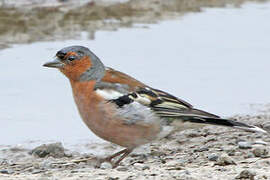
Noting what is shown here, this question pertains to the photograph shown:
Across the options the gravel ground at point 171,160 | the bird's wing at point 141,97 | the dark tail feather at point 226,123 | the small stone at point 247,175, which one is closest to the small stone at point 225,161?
the gravel ground at point 171,160

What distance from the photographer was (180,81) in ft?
36.9

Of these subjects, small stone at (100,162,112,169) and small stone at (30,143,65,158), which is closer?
small stone at (100,162,112,169)

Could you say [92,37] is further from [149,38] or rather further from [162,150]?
[162,150]

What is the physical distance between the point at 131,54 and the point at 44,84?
197 centimetres

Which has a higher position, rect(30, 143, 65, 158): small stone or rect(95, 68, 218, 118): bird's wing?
rect(95, 68, 218, 118): bird's wing

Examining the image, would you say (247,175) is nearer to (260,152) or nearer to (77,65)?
(260,152)

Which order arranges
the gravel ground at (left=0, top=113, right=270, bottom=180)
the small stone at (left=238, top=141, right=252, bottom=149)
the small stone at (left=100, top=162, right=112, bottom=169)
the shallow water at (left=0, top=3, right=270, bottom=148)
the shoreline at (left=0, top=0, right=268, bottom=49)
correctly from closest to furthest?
the gravel ground at (left=0, top=113, right=270, bottom=180) → the small stone at (left=100, top=162, right=112, bottom=169) → the small stone at (left=238, top=141, right=252, bottom=149) → the shallow water at (left=0, top=3, right=270, bottom=148) → the shoreline at (left=0, top=0, right=268, bottom=49)

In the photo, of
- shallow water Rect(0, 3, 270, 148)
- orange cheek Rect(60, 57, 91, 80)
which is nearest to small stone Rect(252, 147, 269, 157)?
orange cheek Rect(60, 57, 91, 80)

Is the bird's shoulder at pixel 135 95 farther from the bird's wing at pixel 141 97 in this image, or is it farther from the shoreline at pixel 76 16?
the shoreline at pixel 76 16

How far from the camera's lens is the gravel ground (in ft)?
22.1

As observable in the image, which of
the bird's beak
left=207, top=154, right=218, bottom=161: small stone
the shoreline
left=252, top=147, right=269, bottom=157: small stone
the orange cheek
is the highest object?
the bird's beak

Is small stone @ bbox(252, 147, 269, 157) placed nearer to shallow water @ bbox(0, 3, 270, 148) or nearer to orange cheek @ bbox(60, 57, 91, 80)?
orange cheek @ bbox(60, 57, 91, 80)

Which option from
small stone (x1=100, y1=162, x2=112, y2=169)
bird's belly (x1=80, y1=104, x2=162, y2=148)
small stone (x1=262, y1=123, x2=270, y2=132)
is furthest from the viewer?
small stone (x1=262, y1=123, x2=270, y2=132)

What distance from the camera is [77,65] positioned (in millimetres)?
7953
